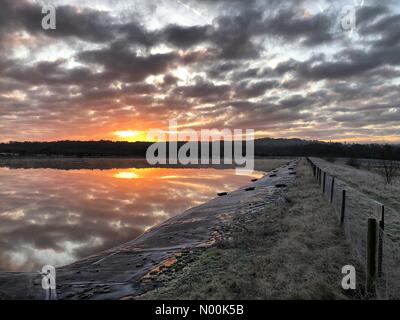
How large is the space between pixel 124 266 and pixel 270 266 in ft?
16.0

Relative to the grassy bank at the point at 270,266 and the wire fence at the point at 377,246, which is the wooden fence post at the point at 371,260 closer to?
the wire fence at the point at 377,246

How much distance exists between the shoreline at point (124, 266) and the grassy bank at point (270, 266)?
101cm

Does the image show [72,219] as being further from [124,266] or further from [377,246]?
[377,246]

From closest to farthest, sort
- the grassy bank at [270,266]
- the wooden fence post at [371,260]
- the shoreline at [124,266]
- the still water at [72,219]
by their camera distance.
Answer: the wooden fence post at [371,260]
the grassy bank at [270,266]
the shoreline at [124,266]
the still water at [72,219]

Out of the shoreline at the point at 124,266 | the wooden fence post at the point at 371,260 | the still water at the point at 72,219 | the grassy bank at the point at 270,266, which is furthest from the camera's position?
the still water at the point at 72,219

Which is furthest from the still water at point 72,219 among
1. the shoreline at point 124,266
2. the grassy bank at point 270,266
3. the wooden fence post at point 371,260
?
the wooden fence post at point 371,260

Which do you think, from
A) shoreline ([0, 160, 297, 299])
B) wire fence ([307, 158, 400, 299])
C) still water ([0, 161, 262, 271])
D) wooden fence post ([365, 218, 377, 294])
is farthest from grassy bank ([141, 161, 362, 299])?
still water ([0, 161, 262, 271])

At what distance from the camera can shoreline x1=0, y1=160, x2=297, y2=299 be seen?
848cm

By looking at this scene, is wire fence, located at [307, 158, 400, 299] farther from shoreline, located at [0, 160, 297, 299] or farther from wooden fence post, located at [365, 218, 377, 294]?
shoreline, located at [0, 160, 297, 299]

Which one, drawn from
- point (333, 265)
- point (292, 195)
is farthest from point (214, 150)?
point (333, 265)

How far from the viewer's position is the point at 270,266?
8.30 meters

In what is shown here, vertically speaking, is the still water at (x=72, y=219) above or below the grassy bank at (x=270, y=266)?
below

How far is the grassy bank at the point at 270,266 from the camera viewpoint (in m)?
6.93

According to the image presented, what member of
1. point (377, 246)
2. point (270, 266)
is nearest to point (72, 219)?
point (270, 266)
